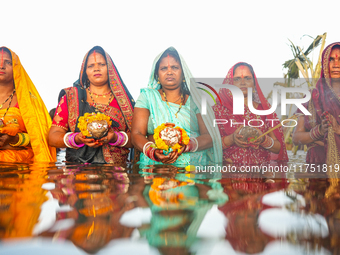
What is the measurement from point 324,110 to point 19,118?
8.37 ft

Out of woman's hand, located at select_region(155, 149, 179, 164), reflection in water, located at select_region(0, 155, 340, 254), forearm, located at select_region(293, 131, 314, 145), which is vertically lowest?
reflection in water, located at select_region(0, 155, 340, 254)

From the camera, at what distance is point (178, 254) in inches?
18.7

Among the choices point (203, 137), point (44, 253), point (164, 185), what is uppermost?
point (203, 137)

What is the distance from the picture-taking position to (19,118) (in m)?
2.40

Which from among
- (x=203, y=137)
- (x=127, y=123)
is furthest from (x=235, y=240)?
(x=127, y=123)

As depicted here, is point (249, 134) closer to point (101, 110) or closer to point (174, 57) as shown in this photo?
point (174, 57)

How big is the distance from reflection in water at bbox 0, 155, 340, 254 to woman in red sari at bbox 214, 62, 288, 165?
1.24 meters

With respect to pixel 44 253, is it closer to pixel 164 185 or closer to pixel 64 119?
pixel 164 185

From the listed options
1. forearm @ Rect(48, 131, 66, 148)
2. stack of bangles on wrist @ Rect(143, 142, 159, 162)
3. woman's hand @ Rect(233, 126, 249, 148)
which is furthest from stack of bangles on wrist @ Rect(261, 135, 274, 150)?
forearm @ Rect(48, 131, 66, 148)

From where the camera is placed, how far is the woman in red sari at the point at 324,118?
210cm

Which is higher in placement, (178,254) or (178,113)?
(178,113)

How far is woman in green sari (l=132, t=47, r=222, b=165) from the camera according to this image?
86.6 inches

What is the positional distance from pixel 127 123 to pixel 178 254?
1.94 meters

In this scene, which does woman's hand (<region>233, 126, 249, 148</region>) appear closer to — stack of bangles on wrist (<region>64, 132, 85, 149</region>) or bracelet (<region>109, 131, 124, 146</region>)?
bracelet (<region>109, 131, 124, 146</region>)
